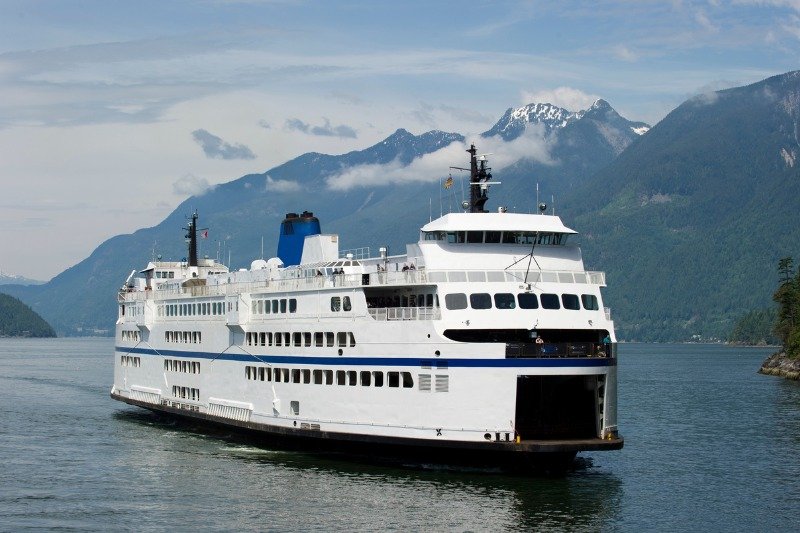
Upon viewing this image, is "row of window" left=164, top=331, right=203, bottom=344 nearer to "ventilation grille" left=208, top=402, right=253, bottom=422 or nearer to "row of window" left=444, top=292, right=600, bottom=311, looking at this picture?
"ventilation grille" left=208, top=402, right=253, bottom=422

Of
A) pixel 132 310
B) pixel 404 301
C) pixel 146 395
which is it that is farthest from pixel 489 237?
pixel 132 310

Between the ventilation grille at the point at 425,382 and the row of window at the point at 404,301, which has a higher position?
the row of window at the point at 404,301

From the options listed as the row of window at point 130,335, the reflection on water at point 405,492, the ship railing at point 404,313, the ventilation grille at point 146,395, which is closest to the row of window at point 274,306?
the ship railing at point 404,313

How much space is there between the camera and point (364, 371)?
35844 mm

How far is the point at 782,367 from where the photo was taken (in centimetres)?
10319

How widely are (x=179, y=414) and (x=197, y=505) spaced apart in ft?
55.2

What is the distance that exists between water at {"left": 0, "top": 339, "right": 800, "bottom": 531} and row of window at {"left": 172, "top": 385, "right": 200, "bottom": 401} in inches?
65.3

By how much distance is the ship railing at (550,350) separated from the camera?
1300 inches

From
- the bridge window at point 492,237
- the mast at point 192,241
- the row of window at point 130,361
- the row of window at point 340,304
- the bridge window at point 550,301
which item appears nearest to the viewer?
the bridge window at point 550,301

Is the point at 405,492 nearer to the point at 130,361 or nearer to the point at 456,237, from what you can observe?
the point at 456,237

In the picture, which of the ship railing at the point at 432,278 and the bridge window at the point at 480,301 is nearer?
the bridge window at the point at 480,301

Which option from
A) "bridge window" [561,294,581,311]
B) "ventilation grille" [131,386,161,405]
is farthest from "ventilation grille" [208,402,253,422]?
"bridge window" [561,294,581,311]

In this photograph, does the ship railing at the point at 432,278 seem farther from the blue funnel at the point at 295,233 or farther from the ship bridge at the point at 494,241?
the blue funnel at the point at 295,233

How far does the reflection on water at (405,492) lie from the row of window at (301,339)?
4.04 metres
